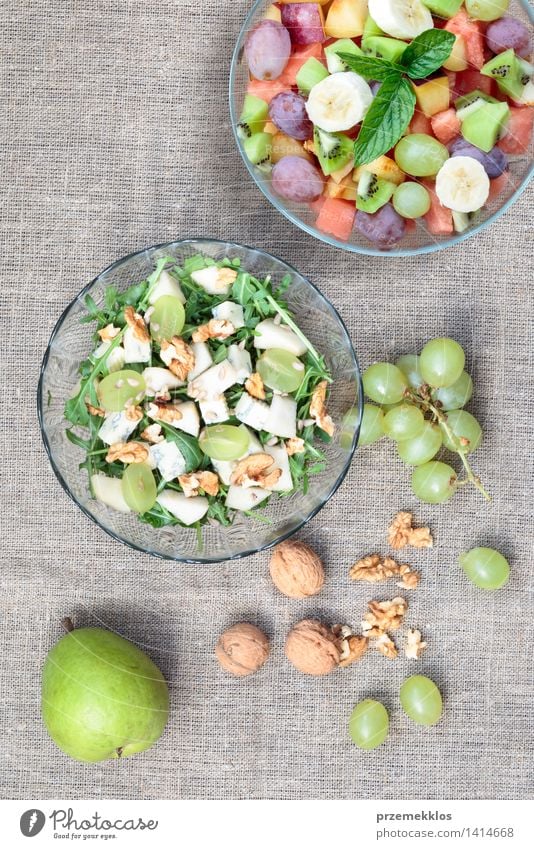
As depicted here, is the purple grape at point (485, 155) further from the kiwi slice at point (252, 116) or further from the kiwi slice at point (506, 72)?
the kiwi slice at point (252, 116)

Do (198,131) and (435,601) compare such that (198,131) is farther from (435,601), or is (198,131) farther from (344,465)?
(435,601)

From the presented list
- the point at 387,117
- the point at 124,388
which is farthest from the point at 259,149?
the point at 124,388

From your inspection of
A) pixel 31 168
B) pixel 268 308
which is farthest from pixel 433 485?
pixel 31 168

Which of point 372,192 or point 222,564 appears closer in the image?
point 372,192

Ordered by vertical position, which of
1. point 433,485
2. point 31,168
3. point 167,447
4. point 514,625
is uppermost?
point 31,168

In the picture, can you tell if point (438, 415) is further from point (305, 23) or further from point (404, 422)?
point (305, 23)
